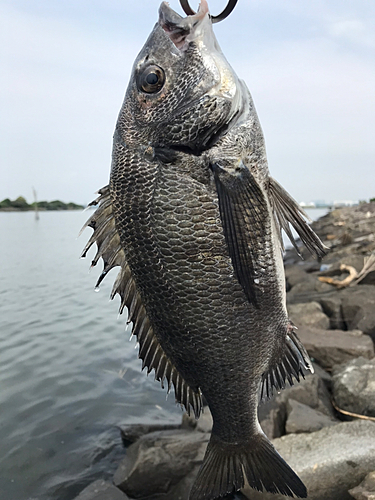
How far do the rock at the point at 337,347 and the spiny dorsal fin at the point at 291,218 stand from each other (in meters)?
4.67

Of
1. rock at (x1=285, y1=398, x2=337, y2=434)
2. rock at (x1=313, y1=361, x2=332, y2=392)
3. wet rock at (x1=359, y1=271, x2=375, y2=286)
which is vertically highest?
wet rock at (x1=359, y1=271, x2=375, y2=286)

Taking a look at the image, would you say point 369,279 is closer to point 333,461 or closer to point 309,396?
point 309,396

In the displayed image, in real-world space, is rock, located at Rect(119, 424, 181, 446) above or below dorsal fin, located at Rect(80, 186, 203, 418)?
below

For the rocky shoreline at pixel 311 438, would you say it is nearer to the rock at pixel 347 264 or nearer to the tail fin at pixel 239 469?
the tail fin at pixel 239 469

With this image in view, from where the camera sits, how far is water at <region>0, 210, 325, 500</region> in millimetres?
5156

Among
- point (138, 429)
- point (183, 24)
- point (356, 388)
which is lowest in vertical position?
point (138, 429)

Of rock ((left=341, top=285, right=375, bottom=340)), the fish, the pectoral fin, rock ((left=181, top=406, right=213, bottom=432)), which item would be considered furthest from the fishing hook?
rock ((left=341, top=285, right=375, bottom=340))

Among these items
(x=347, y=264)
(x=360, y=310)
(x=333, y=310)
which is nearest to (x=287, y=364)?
(x=360, y=310)

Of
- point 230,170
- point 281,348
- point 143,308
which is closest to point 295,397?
point 281,348

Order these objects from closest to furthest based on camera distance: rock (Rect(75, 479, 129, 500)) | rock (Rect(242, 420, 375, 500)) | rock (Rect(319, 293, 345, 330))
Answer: rock (Rect(242, 420, 375, 500)), rock (Rect(75, 479, 129, 500)), rock (Rect(319, 293, 345, 330))

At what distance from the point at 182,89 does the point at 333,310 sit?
7.40 m

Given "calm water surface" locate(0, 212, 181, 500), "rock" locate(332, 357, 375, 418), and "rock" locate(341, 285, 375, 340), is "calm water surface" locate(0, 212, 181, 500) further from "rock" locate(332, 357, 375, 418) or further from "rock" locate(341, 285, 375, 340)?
"rock" locate(341, 285, 375, 340)

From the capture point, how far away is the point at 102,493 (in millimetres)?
3857

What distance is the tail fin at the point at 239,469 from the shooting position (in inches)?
88.4
